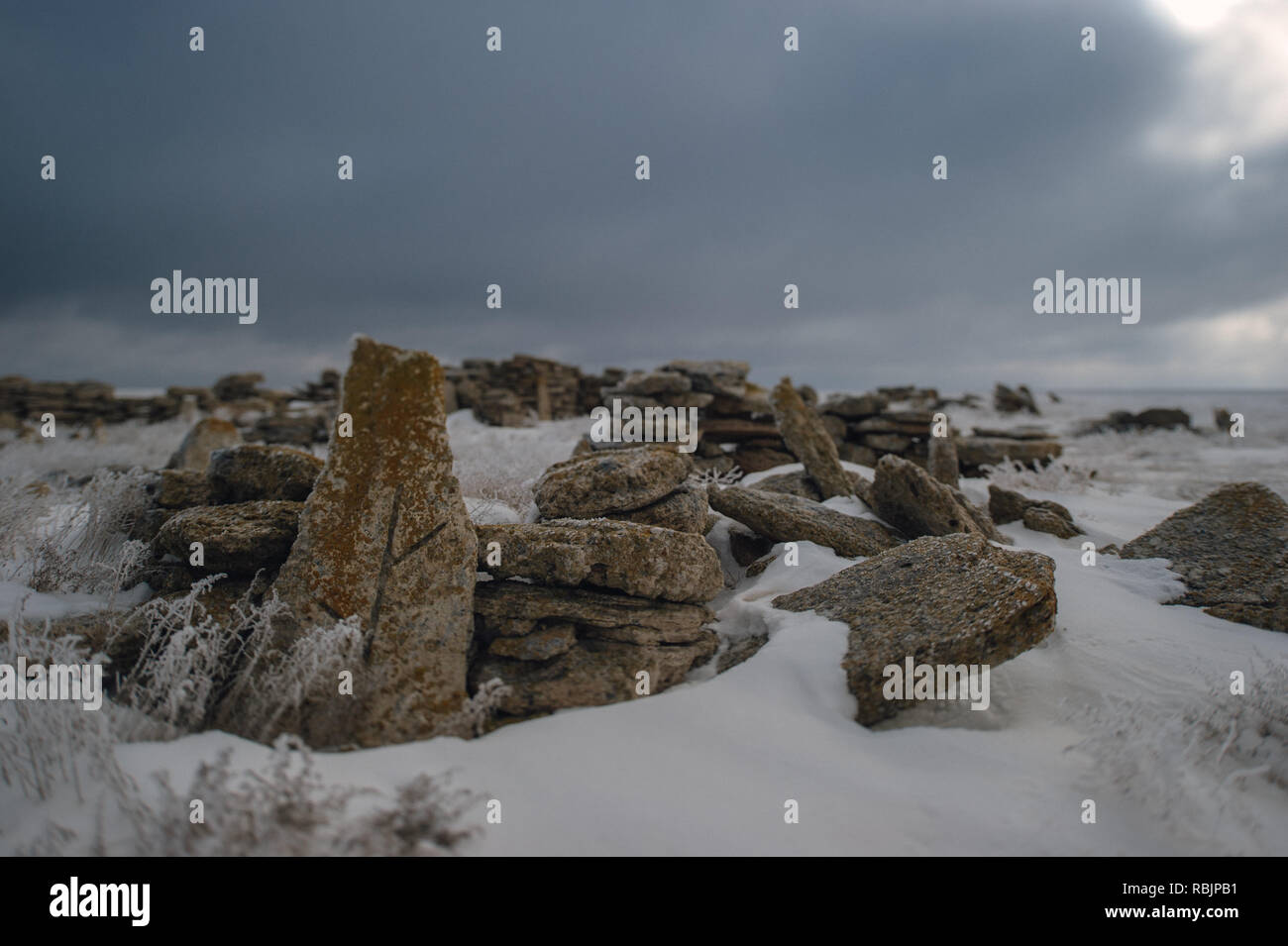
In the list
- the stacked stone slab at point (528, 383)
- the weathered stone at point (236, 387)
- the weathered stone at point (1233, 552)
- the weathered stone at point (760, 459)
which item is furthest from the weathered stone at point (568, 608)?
the weathered stone at point (236, 387)

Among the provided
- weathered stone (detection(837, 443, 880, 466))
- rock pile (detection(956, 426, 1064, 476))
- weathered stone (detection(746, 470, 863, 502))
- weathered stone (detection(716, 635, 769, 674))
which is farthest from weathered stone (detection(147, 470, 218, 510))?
rock pile (detection(956, 426, 1064, 476))

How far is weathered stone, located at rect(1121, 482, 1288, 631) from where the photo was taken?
4.06 meters

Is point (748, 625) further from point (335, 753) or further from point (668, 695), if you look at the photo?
point (335, 753)

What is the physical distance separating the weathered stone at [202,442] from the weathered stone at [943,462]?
9.64 m

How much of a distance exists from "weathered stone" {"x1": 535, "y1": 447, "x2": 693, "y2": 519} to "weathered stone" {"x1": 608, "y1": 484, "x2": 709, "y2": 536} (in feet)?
0.17

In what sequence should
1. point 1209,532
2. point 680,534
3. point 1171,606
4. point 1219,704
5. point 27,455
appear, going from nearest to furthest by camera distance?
point 1219,704
point 680,534
point 1171,606
point 1209,532
point 27,455

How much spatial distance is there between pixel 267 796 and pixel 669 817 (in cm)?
132

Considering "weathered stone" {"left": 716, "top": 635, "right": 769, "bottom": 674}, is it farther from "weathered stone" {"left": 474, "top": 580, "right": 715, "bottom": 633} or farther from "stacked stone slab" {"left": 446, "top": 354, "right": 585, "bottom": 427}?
"stacked stone slab" {"left": 446, "top": 354, "right": 585, "bottom": 427}

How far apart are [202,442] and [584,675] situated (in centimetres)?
853

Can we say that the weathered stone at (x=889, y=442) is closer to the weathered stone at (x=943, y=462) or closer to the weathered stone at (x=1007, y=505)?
the weathered stone at (x=943, y=462)

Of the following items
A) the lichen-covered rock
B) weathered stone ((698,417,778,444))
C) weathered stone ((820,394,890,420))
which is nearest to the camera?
the lichen-covered rock

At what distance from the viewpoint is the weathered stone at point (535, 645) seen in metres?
3.32
